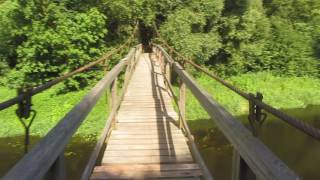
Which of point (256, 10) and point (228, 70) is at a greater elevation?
point (256, 10)

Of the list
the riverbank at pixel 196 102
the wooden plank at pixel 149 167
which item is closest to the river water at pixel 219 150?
the riverbank at pixel 196 102

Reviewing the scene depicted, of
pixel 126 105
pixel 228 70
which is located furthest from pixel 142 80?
pixel 228 70

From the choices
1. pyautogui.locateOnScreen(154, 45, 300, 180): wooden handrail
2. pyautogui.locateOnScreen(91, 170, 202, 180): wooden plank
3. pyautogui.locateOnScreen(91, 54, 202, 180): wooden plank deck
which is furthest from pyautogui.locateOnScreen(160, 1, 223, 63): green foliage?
pyautogui.locateOnScreen(154, 45, 300, 180): wooden handrail

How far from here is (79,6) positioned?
2417cm

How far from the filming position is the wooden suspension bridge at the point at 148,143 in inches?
76.0

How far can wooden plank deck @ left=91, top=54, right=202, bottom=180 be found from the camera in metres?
4.69

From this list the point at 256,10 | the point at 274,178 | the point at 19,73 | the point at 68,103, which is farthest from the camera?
the point at 256,10

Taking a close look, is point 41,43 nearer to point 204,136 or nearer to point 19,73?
point 19,73

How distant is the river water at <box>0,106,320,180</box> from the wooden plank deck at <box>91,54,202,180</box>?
7459 millimetres

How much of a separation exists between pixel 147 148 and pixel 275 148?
46.2 feet

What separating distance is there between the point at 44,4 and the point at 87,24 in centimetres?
241

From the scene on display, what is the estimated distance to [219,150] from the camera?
18438 mm

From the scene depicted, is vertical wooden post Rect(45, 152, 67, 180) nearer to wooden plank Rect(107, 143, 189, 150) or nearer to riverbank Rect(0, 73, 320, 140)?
wooden plank Rect(107, 143, 189, 150)

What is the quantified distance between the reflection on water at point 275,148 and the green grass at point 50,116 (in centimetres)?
455
